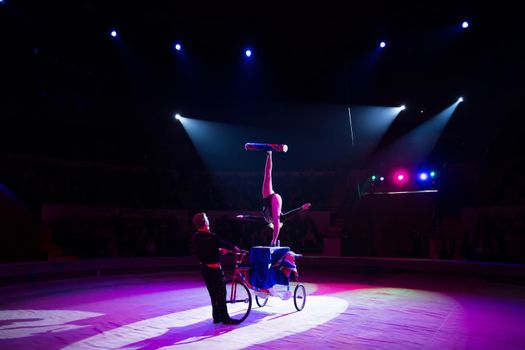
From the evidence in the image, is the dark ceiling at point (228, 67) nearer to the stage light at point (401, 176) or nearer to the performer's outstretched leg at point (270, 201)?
the stage light at point (401, 176)

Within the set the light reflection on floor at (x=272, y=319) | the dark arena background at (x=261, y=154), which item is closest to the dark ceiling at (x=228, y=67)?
the dark arena background at (x=261, y=154)

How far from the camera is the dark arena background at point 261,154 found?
1220cm

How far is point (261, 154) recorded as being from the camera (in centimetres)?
2252

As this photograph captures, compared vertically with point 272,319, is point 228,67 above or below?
above

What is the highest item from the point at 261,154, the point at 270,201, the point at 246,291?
the point at 261,154

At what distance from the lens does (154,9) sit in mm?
13789

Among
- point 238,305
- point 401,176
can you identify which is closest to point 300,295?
point 238,305

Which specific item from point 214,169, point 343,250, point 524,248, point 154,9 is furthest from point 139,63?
point 524,248

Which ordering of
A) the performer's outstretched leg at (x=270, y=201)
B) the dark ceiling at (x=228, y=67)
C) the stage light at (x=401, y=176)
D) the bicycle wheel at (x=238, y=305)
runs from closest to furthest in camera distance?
the bicycle wheel at (x=238, y=305) < the performer's outstretched leg at (x=270, y=201) < the dark ceiling at (x=228, y=67) < the stage light at (x=401, y=176)

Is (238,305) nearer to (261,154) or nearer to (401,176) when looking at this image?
(401,176)

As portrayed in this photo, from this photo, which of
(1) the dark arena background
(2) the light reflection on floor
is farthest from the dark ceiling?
(2) the light reflection on floor

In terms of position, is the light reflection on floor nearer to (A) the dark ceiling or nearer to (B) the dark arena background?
(B) the dark arena background

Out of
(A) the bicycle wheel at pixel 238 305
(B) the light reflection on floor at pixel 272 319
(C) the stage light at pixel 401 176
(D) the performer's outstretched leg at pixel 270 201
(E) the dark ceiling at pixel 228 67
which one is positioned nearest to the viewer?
(B) the light reflection on floor at pixel 272 319

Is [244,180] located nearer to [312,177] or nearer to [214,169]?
[214,169]
